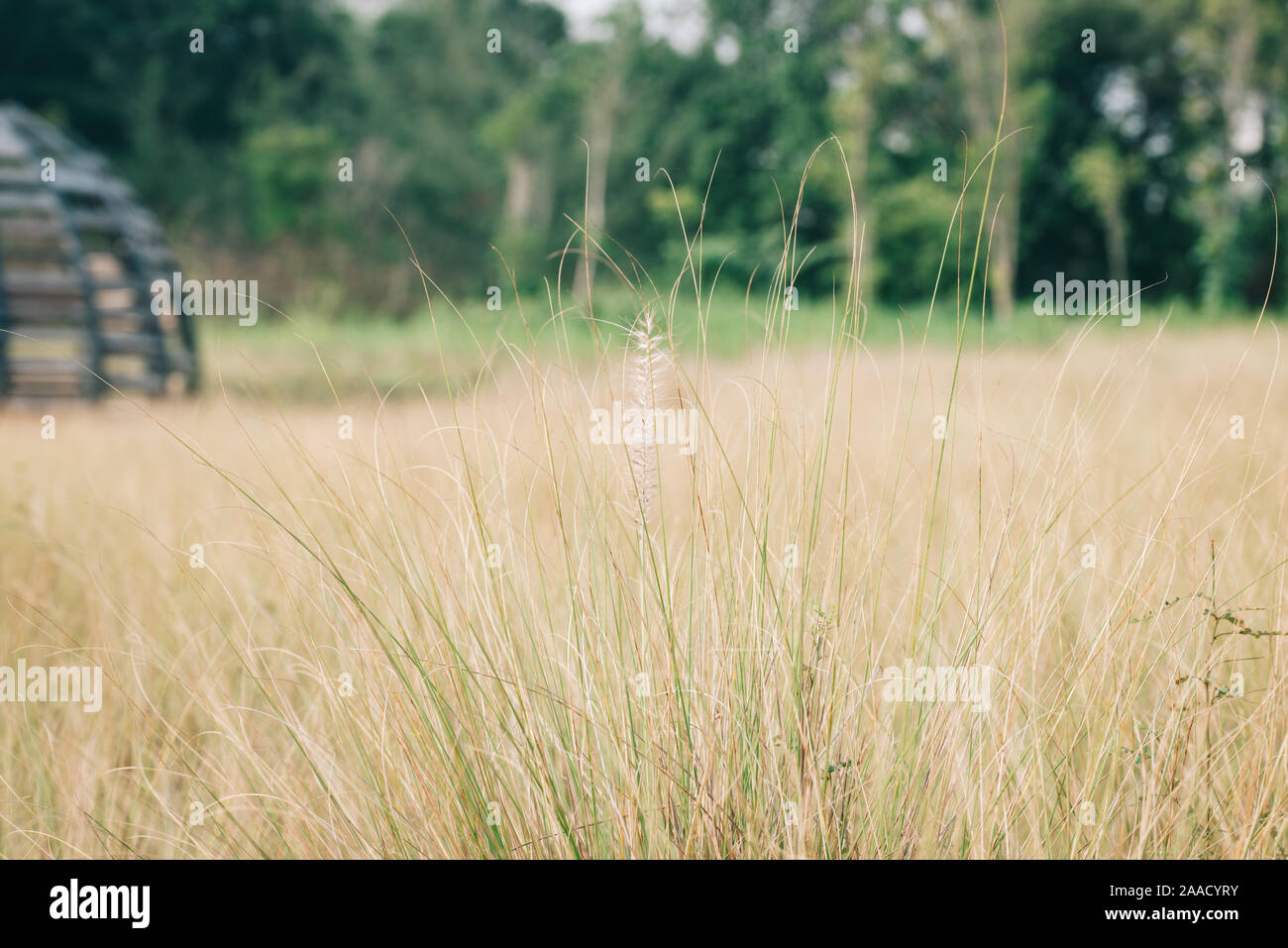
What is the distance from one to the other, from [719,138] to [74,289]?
69.7 ft

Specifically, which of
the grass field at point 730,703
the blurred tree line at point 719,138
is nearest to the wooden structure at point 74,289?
the grass field at point 730,703

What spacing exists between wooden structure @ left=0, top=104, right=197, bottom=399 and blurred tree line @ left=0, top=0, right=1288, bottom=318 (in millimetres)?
12218

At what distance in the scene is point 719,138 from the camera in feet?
87.2

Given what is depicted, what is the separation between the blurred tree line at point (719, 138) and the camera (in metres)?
21.2

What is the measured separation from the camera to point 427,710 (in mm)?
1684

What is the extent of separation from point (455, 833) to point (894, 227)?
74.5 ft

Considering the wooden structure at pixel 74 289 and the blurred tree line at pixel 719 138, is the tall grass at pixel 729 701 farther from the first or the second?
the blurred tree line at pixel 719 138

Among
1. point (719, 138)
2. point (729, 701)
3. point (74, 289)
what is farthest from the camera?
point (719, 138)

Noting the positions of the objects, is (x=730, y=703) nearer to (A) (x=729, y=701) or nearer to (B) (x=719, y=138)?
(A) (x=729, y=701)

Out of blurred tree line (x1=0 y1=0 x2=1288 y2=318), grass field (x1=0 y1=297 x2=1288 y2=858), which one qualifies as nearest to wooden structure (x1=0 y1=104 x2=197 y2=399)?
grass field (x1=0 y1=297 x2=1288 y2=858)

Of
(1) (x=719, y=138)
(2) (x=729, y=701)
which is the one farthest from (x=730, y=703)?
(1) (x=719, y=138)

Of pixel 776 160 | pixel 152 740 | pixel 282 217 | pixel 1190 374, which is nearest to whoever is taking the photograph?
pixel 152 740

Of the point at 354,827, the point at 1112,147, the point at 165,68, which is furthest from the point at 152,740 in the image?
the point at 165,68
